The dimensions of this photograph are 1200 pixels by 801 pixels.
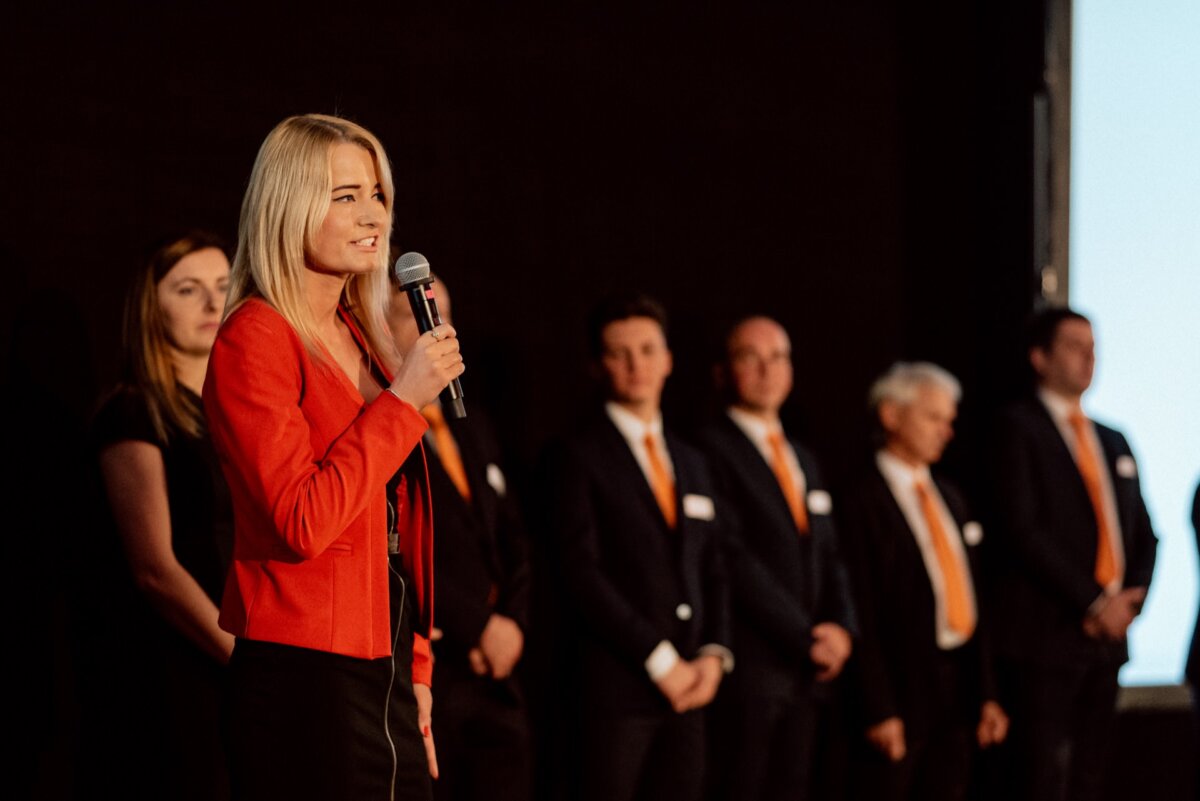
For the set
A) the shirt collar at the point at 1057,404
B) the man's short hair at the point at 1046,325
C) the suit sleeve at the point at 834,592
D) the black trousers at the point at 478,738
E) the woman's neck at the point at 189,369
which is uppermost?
the man's short hair at the point at 1046,325

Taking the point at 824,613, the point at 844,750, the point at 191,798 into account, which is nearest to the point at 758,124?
the point at 824,613

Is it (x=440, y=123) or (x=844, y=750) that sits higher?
(x=440, y=123)

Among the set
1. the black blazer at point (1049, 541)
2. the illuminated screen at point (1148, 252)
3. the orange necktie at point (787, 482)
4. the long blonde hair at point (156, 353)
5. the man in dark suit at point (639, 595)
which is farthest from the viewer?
the illuminated screen at point (1148, 252)

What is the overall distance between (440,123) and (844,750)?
2340 millimetres

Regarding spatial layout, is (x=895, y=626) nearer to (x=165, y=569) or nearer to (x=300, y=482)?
(x=165, y=569)

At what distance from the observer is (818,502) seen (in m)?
4.09

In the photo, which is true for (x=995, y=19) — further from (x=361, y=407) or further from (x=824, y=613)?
(x=361, y=407)

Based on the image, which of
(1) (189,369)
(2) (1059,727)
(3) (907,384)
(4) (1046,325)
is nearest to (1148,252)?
(4) (1046,325)

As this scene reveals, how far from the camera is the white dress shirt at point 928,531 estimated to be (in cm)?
419

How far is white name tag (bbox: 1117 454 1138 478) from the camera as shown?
450 centimetres

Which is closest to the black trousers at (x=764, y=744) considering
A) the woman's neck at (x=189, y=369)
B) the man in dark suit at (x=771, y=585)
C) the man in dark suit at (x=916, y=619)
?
the man in dark suit at (x=771, y=585)

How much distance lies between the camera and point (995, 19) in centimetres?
530

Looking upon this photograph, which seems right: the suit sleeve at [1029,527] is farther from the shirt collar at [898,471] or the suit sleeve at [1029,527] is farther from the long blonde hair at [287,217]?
the long blonde hair at [287,217]

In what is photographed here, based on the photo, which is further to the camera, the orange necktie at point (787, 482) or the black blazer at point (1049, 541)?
the black blazer at point (1049, 541)
